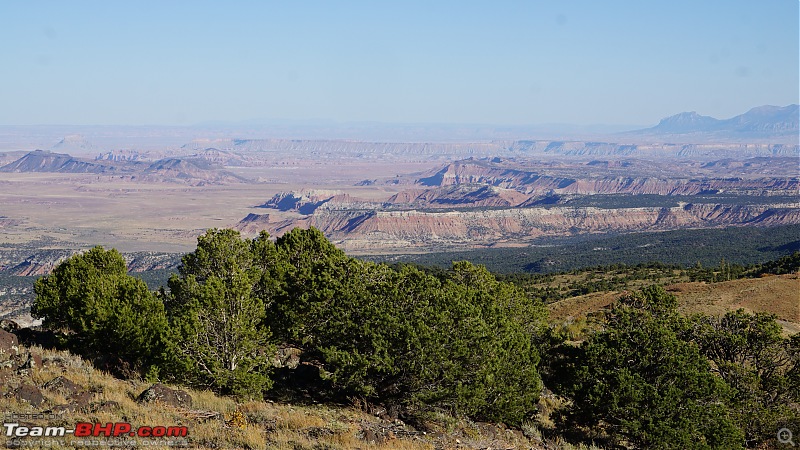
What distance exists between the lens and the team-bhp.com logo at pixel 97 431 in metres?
16.3

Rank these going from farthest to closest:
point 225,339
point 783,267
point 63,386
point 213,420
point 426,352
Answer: point 783,267 < point 225,339 < point 426,352 < point 63,386 < point 213,420

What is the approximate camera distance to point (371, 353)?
2505 cm

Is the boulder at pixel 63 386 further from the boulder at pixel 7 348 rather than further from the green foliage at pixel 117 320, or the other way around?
the green foliage at pixel 117 320

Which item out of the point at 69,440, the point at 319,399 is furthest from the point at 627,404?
the point at 69,440

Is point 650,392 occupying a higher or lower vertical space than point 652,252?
higher

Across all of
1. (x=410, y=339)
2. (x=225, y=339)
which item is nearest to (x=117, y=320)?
(x=225, y=339)

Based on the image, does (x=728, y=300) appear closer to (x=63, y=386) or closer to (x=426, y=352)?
(x=426, y=352)

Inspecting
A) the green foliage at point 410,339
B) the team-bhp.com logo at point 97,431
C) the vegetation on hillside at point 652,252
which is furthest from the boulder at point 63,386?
the vegetation on hillside at point 652,252

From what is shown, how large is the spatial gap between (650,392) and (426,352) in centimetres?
828

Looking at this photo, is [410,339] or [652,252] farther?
[652,252]

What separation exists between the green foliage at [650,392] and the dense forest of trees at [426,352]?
52mm

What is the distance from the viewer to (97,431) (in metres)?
16.8

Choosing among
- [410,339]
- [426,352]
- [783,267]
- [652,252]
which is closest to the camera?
[410,339]

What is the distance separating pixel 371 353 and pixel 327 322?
2756mm
